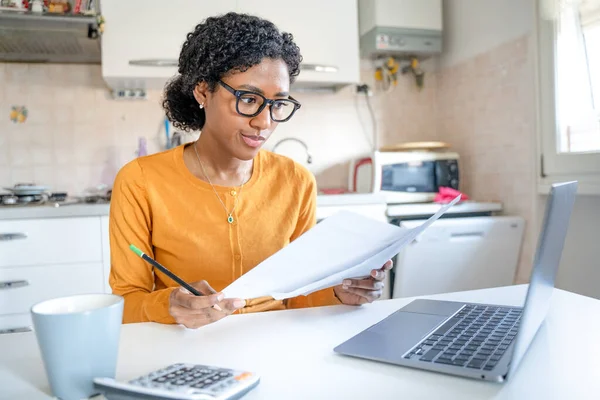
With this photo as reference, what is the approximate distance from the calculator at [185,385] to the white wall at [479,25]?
2.22 m

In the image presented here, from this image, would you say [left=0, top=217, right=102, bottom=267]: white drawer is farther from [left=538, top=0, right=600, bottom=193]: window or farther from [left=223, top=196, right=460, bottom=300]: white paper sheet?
[left=538, top=0, right=600, bottom=193]: window

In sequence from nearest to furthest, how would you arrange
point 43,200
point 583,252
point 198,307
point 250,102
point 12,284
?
point 198,307 → point 250,102 → point 12,284 → point 583,252 → point 43,200

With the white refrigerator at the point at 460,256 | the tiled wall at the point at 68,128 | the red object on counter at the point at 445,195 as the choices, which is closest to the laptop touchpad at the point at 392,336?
the white refrigerator at the point at 460,256

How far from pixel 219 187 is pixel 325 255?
19.3 inches

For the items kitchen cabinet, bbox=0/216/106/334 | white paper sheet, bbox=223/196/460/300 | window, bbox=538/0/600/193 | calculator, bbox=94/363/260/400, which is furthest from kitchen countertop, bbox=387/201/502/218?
calculator, bbox=94/363/260/400

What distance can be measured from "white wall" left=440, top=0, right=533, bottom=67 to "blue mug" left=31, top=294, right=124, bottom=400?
89.2 inches

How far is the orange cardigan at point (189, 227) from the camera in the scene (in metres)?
1.10

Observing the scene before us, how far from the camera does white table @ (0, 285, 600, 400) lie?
56 cm

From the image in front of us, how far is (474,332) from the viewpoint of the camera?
730 mm

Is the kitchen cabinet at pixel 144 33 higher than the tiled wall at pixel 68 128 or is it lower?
higher

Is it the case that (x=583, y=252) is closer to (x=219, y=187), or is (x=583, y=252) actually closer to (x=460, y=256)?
(x=460, y=256)

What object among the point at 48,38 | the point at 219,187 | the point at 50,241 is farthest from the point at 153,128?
the point at 219,187

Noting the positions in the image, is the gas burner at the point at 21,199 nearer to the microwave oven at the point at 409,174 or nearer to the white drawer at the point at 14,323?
the white drawer at the point at 14,323

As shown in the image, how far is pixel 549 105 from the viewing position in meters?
2.13
